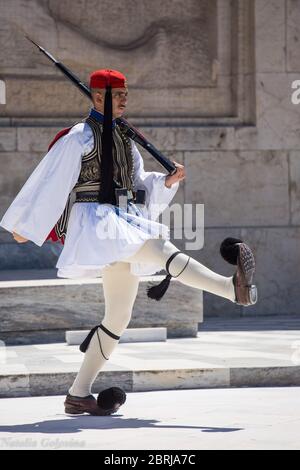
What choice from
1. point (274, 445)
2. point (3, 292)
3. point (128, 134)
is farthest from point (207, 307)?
point (274, 445)

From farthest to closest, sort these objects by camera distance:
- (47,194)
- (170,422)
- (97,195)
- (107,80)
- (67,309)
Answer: (67,309)
(107,80)
(97,195)
(47,194)
(170,422)

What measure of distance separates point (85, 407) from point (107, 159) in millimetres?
1319

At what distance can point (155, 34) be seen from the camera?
13.3 meters

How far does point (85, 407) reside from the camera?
695 centimetres

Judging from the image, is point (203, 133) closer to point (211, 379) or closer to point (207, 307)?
point (207, 307)

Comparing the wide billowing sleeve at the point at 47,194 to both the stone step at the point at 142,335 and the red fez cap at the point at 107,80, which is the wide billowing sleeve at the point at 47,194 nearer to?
the red fez cap at the point at 107,80

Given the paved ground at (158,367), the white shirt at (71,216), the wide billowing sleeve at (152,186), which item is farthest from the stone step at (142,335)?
the white shirt at (71,216)

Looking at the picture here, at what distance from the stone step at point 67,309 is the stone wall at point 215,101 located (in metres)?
2.48

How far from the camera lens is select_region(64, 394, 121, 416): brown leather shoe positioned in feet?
22.8

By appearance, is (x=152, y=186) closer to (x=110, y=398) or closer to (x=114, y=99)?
(x=114, y=99)

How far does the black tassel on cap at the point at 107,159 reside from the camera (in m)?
6.84

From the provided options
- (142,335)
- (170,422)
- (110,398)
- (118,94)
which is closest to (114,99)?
(118,94)

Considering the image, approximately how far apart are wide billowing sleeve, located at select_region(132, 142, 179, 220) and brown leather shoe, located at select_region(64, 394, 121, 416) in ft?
3.49

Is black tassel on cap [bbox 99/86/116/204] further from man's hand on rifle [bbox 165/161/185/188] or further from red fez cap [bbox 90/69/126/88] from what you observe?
man's hand on rifle [bbox 165/161/185/188]
